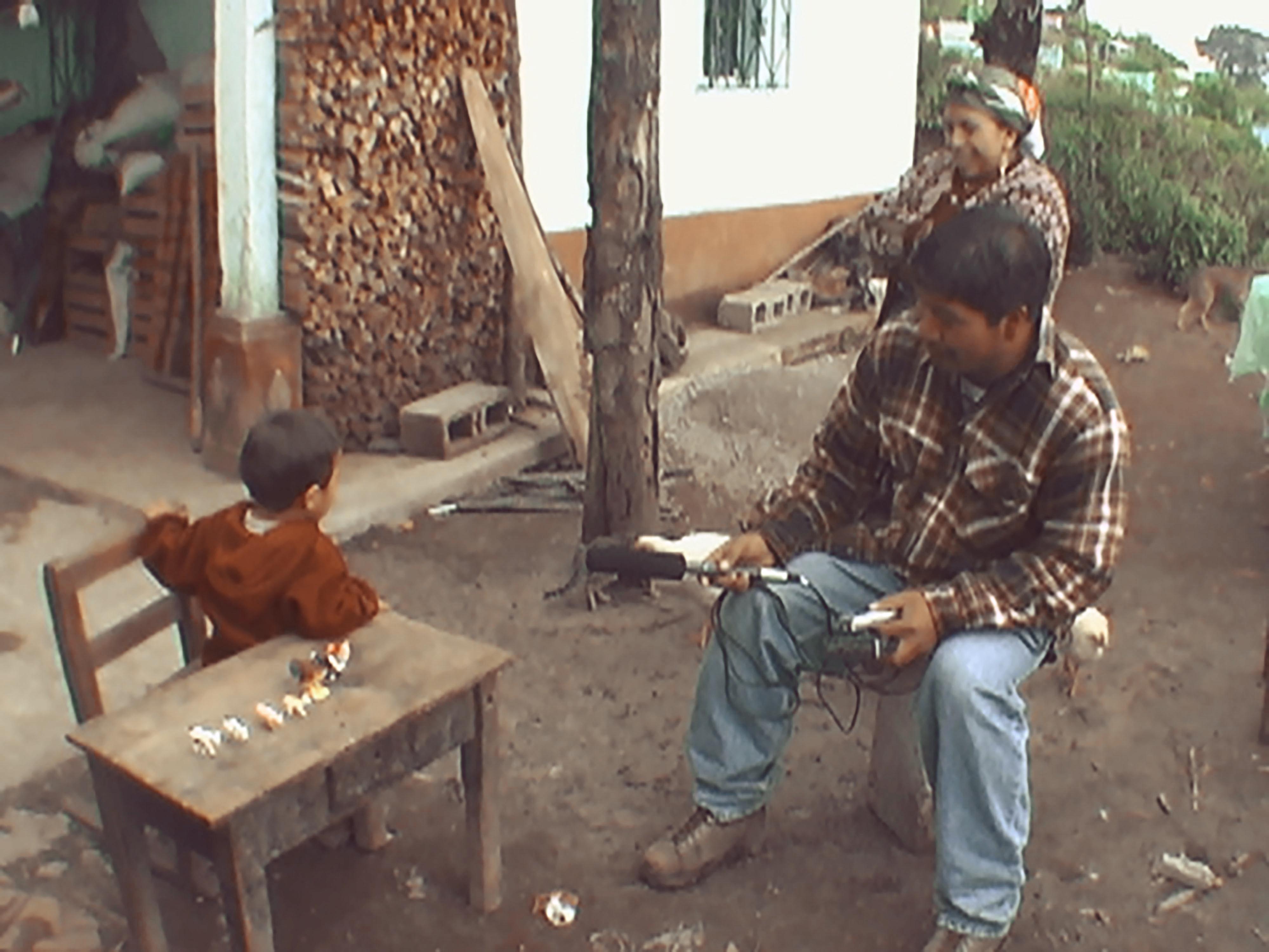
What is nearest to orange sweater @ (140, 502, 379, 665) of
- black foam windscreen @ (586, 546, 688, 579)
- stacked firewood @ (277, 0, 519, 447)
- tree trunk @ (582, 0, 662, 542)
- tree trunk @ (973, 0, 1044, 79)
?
black foam windscreen @ (586, 546, 688, 579)

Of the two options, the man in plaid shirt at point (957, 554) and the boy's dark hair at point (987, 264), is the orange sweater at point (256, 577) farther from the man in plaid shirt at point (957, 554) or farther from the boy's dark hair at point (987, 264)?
the boy's dark hair at point (987, 264)

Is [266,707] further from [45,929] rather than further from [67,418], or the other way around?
[67,418]

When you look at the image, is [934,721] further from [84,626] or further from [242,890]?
[84,626]

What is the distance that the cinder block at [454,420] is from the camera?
5.70 metres

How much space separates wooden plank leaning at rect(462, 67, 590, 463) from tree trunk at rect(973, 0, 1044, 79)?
354 cm

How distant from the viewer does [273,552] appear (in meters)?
2.64

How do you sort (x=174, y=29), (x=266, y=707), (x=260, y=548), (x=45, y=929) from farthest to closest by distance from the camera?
(x=174, y=29) → (x=45, y=929) → (x=260, y=548) → (x=266, y=707)

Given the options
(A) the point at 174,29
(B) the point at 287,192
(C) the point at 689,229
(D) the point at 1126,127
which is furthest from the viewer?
(D) the point at 1126,127

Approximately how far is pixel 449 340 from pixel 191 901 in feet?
11.7

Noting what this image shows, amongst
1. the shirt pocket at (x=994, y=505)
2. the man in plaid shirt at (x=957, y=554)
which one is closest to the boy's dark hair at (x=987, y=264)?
the man in plaid shirt at (x=957, y=554)

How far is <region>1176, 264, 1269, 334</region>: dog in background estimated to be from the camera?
9.30 meters

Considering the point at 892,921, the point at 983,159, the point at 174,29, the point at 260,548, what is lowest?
the point at 892,921

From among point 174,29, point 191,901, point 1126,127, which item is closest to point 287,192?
point 174,29

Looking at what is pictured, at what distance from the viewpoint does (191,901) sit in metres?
3.00
